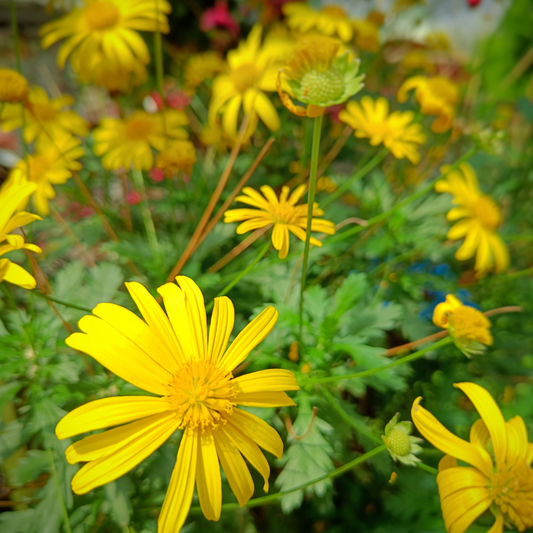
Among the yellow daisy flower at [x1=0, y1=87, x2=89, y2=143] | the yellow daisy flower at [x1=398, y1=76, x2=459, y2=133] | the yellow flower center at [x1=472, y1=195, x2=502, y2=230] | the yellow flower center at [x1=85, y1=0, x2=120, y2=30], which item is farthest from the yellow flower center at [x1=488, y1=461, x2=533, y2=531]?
the yellow flower center at [x1=85, y1=0, x2=120, y2=30]

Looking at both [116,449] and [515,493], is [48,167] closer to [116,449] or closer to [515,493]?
[116,449]

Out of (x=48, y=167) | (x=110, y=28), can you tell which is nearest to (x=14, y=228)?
(x=48, y=167)

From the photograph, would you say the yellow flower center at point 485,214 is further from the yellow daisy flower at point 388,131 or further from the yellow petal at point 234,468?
the yellow petal at point 234,468

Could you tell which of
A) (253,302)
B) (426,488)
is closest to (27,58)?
(253,302)

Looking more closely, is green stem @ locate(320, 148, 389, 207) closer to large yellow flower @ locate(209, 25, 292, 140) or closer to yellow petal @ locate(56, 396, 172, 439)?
large yellow flower @ locate(209, 25, 292, 140)

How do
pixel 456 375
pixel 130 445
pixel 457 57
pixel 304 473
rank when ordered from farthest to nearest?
pixel 457 57 < pixel 456 375 < pixel 304 473 < pixel 130 445

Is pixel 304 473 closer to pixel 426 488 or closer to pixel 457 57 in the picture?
pixel 426 488
